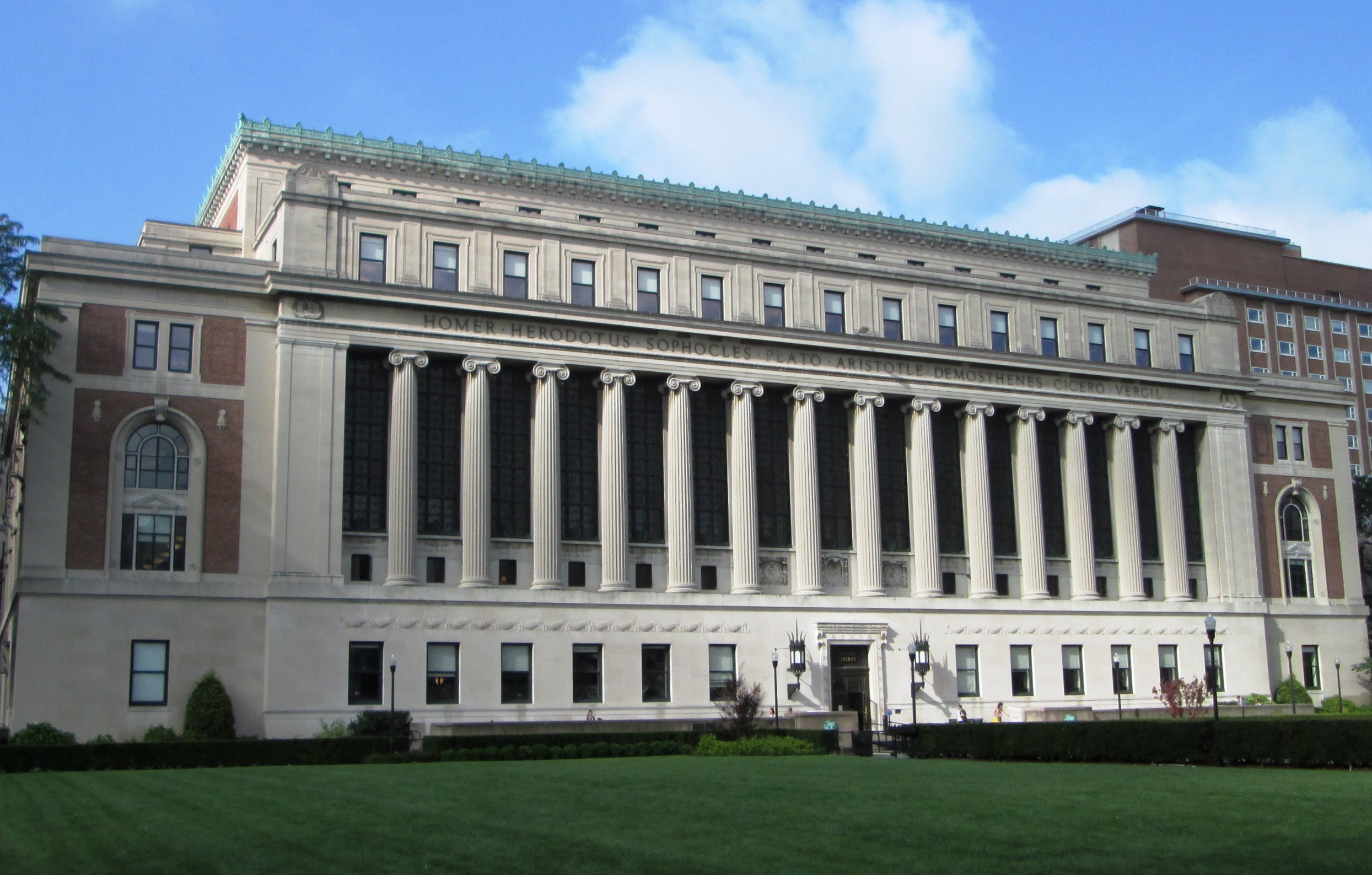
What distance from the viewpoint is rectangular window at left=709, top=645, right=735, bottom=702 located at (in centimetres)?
6316


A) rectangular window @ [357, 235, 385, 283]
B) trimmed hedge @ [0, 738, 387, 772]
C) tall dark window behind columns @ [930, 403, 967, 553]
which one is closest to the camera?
trimmed hedge @ [0, 738, 387, 772]

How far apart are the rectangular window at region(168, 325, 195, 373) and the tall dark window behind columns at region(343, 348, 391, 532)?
6.50 m

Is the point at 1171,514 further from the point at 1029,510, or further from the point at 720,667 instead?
the point at 720,667

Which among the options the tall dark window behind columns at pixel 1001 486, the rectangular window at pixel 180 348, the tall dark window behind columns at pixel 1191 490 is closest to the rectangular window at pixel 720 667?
the tall dark window behind columns at pixel 1001 486

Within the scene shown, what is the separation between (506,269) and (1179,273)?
3307 inches

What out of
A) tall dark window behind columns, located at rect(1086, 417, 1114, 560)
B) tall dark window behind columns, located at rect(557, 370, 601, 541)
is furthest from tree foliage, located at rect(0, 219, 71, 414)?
tall dark window behind columns, located at rect(1086, 417, 1114, 560)

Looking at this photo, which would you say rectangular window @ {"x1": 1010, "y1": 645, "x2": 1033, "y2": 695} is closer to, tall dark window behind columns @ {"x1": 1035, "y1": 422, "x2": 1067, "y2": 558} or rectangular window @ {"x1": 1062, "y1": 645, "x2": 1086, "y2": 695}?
rectangular window @ {"x1": 1062, "y1": 645, "x2": 1086, "y2": 695}

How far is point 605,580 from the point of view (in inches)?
2441

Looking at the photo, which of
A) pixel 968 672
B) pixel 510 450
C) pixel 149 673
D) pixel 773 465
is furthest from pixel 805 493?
pixel 149 673

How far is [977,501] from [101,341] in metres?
42.2

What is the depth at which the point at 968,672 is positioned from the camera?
69000mm

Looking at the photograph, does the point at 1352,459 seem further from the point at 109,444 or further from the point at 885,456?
the point at 109,444

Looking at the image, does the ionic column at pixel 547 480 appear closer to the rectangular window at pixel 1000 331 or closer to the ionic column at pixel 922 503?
the ionic column at pixel 922 503

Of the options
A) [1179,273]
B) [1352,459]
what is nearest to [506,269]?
[1179,273]
